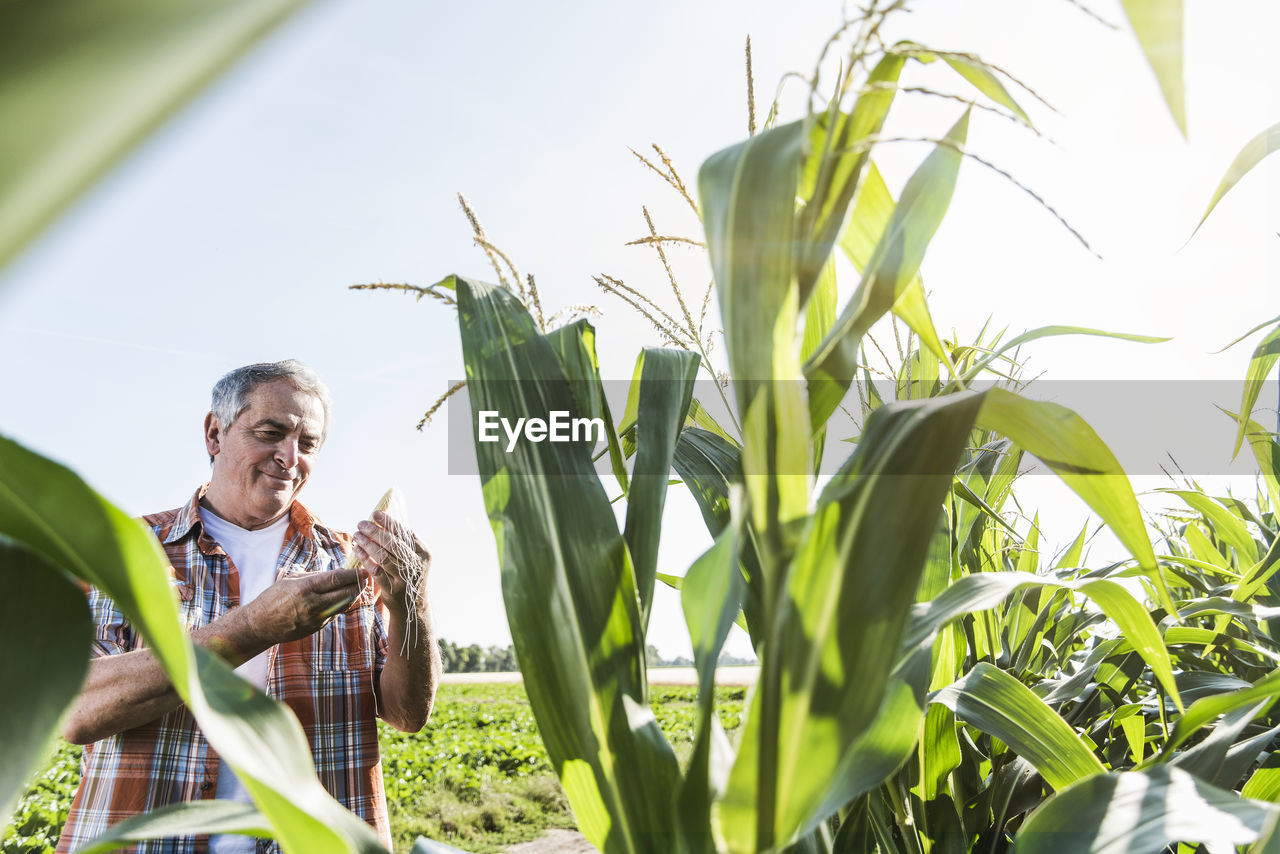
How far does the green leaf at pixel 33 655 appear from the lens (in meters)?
0.21

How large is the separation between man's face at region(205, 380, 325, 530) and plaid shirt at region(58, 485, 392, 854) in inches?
2.4

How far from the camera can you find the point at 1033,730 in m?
0.43

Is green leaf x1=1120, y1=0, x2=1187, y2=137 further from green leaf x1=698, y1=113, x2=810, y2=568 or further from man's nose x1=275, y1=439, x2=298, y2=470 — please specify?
man's nose x1=275, y1=439, x2=298, y2=470

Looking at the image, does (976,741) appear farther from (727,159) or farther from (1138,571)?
(727,159)

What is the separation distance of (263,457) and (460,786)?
197 inches

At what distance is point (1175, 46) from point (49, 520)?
410mm

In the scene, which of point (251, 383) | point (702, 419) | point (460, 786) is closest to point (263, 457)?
point (251, 383)

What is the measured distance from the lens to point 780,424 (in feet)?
0.87

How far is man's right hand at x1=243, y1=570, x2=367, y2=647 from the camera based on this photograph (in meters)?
0.84

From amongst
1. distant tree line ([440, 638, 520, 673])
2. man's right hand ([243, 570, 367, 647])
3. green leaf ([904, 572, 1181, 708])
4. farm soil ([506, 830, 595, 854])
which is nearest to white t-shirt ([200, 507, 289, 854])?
man's right hand ([243, 570, 367, 647])

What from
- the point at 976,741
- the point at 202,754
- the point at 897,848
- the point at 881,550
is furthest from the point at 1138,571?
the point at 202,754

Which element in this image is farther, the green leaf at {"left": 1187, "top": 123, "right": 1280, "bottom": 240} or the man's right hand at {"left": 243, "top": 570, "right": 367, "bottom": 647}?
the man's right hand at {"left": 243, "top": 570, "right": 367, "bottom": 647}

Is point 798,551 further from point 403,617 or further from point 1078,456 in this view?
point 403,617

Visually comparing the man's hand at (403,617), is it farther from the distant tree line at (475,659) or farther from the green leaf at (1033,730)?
the distant tree line at (475,659)
